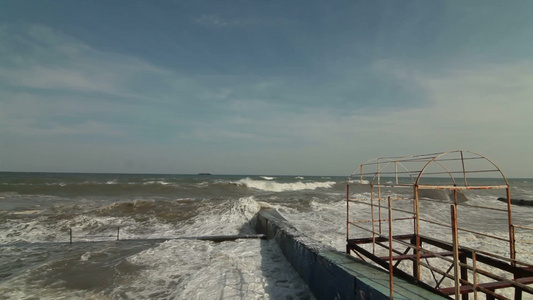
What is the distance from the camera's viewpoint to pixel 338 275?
4.14 meters

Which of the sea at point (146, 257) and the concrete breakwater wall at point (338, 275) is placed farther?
the sea at point (146, 257)

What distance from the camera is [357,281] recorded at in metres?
3.67

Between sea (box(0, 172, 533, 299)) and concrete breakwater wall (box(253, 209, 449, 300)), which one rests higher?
concrete breakwater wall (box(253, 209, 449, 300))

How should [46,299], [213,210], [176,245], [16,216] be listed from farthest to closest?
[213,210] → [16,216] → [176,245] → [46,299]

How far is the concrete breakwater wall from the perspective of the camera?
11.3 ft

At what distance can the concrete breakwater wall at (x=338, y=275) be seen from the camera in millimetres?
3439

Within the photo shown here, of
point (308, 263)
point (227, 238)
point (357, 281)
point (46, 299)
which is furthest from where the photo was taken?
point (227, 238)

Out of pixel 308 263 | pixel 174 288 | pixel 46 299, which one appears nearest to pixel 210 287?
pixel 174 288

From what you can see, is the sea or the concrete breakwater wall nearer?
the concrete breakwater wall

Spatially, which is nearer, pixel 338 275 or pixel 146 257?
pixel 338 275

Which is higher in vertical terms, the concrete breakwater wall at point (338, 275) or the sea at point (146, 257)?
the concrete breakwater wall at point (338, 275)

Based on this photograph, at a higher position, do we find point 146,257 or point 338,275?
point 338,275

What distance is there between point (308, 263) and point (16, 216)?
→ 14.5 meters

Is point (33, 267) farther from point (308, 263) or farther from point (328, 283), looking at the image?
point (328, 283)
